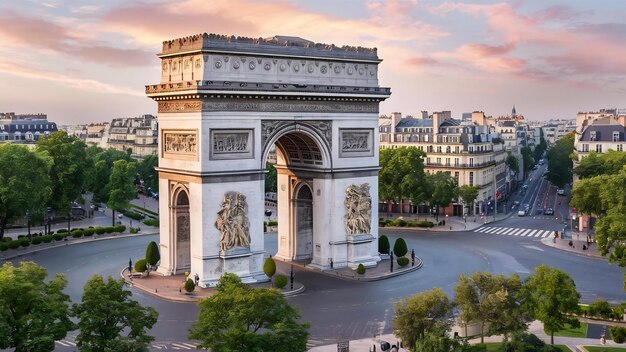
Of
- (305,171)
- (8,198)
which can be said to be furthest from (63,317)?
(8,198)

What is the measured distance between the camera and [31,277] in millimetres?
32438

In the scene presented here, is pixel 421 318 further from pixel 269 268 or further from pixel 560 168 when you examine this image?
pixel 560 168

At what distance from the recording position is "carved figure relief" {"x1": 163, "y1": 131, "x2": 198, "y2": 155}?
54438mm

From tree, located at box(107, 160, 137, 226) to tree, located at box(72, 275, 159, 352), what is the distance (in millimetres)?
60581

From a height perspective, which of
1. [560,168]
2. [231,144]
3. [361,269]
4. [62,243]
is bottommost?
[361,269]

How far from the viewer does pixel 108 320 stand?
31.8 m

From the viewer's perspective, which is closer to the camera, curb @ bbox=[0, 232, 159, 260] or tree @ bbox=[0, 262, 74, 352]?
tree @ bbox=[0, 262, 74, 352]

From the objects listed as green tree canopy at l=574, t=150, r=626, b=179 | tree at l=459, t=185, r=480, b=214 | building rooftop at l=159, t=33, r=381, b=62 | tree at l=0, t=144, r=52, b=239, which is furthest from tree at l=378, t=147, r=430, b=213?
tree at l=0, t=144, r=52, b=239

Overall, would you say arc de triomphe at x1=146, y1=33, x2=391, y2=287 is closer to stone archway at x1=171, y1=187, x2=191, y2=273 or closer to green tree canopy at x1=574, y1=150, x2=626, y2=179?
stone archway at x1=171, y1=187, x2=191, y2=273

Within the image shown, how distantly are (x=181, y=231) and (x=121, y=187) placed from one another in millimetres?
37583

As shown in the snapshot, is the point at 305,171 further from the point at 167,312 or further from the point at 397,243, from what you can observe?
the point at 167,312

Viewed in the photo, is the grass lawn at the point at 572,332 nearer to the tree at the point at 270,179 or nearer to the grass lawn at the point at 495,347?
the grass lawn at the point at 495,347

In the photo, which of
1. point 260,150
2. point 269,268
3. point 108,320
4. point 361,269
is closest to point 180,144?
point 260,150

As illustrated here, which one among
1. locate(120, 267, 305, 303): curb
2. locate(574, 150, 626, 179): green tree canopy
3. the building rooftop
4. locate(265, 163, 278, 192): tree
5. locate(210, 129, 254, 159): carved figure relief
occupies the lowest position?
locate(120, 267, 305, 303): curb
